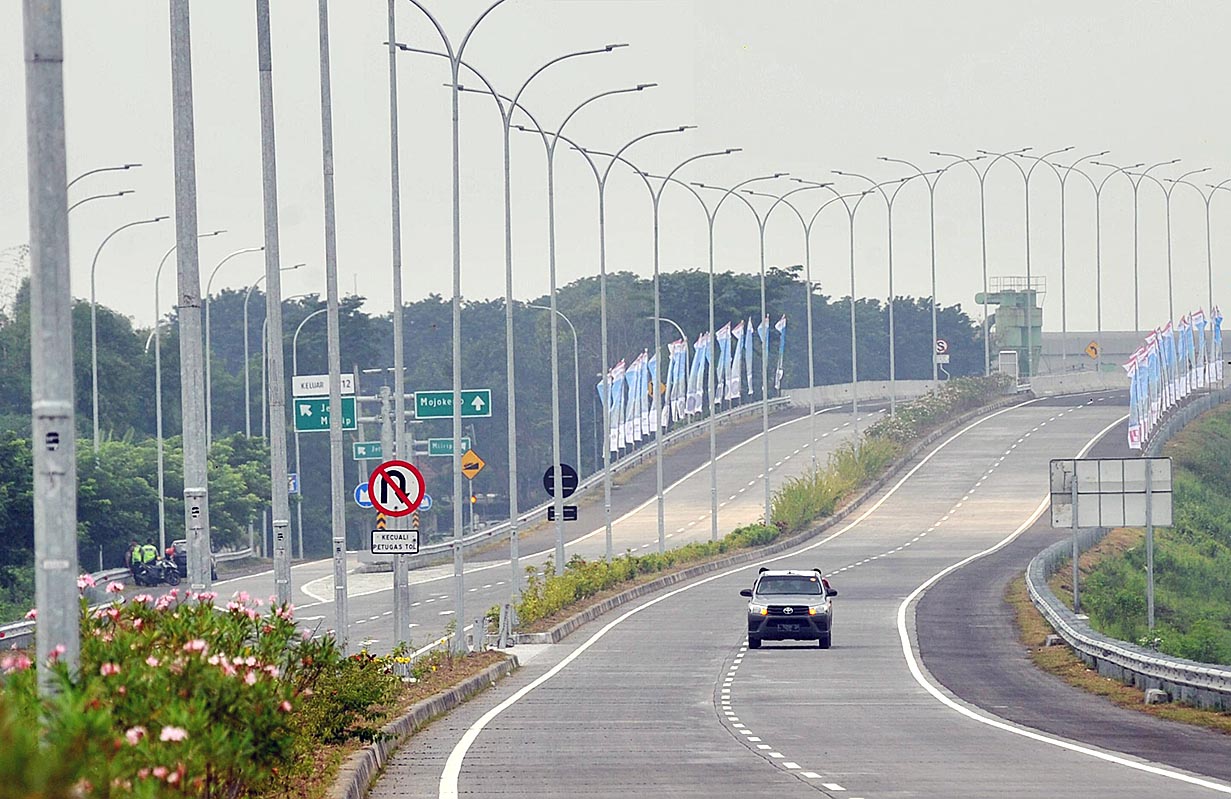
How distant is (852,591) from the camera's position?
56.2 meters

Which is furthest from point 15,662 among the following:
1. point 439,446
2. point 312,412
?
point 439,446

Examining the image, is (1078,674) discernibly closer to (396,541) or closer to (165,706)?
(396,541)

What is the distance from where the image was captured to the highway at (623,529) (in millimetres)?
55312

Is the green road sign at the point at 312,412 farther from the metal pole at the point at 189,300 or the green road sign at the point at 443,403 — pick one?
the metal pole at the point at 189,300

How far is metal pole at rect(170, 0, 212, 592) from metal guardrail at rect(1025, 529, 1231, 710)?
41.3 ft

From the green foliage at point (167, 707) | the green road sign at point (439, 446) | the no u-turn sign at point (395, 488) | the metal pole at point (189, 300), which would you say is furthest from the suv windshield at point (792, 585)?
the green foliage at point (167, 707)

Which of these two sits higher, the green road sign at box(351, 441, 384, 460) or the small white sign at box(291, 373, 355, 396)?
the small white sign at box(291, 373, 355, 396)

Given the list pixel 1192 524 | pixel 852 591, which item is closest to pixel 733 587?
pixel 852 591

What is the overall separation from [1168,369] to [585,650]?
64.9m

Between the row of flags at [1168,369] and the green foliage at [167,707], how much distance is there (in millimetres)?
74585

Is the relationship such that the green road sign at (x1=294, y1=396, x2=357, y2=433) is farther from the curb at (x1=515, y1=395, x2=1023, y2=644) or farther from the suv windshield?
the suv windshield

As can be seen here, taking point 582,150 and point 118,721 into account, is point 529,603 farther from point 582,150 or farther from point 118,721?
point 118,721

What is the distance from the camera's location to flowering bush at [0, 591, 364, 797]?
6672 mm

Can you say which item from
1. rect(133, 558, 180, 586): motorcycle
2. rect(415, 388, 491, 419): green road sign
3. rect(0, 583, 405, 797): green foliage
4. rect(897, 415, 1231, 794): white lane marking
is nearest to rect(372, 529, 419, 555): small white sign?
rect(897, 415, 1231, 794): white lane marking
